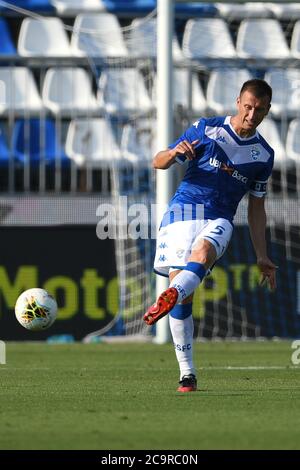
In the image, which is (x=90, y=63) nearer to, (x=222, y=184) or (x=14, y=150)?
(x=14, y=150)

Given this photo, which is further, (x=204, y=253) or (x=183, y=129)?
(x=183, y=129)

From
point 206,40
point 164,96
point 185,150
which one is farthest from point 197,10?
point 185,150

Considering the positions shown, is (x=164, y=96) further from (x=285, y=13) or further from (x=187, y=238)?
(x=285, y=13)

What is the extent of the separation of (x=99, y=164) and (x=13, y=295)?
122 inches

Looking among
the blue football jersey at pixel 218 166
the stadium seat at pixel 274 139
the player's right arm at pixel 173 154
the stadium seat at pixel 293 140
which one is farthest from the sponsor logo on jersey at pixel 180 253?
the stadium seat at pixel 293 140

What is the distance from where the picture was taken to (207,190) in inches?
297

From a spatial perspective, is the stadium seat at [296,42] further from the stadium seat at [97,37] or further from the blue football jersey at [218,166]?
the blue football jersey at [218,166]

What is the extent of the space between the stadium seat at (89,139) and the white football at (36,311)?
30.7 feet

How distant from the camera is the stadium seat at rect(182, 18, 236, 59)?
19.1 m

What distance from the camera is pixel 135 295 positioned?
47.6ft

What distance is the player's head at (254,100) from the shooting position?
23.7 feet

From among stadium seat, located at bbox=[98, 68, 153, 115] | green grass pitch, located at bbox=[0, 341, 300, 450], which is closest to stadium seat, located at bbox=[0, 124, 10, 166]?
stadium seat, located at bbox=[98, 68, 153, 115]

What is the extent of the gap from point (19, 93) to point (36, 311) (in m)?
10.7
